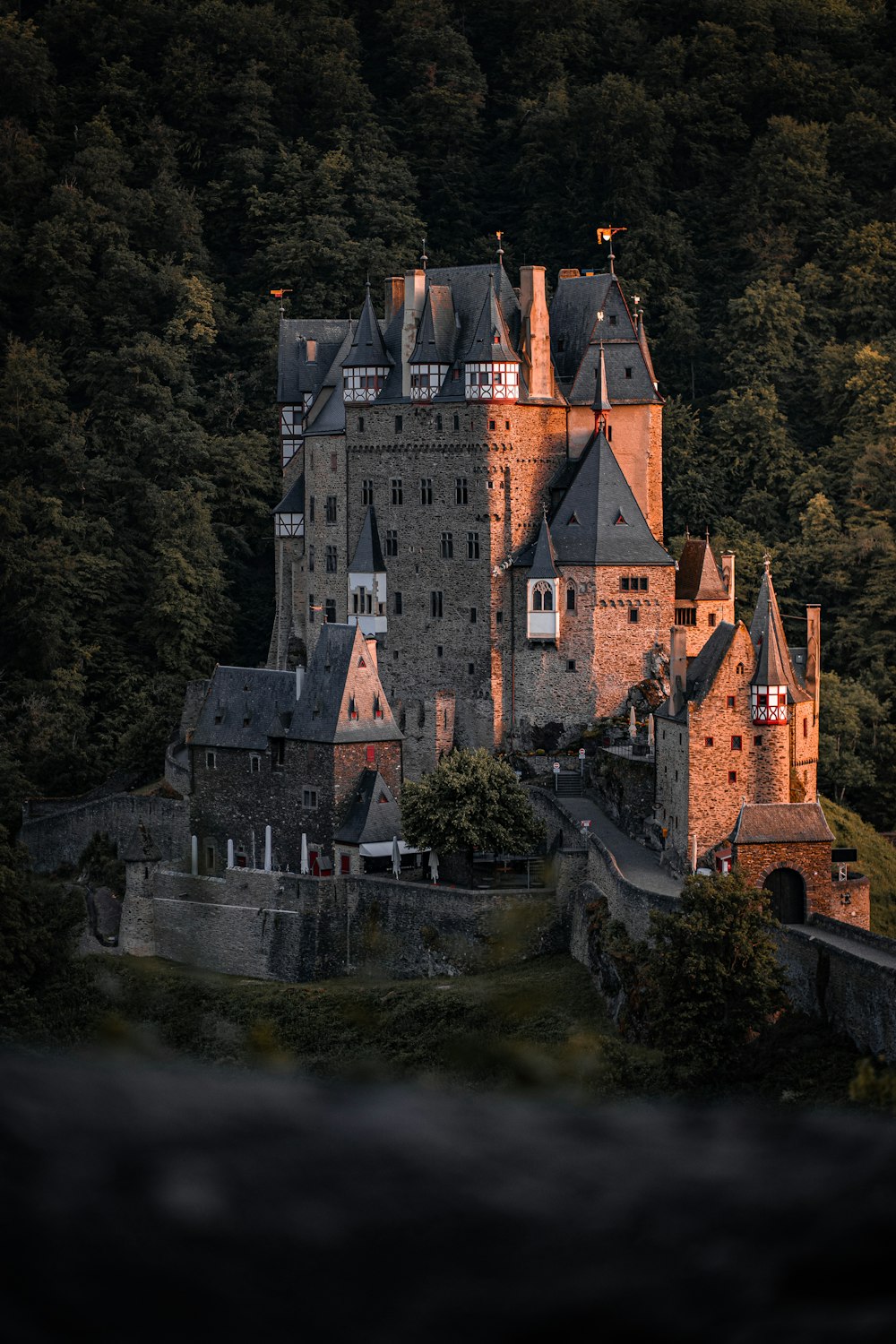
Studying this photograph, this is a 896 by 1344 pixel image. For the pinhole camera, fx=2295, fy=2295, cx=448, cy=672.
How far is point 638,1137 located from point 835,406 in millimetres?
70265

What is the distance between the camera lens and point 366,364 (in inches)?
2254

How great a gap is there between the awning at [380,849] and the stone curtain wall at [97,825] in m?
5.88

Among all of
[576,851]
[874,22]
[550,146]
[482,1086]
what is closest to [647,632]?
[576,851]

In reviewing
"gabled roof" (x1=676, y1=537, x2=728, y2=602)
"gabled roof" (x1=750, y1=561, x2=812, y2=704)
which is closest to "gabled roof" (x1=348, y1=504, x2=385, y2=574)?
"gabled roof" (x1=676, y1=537, x2=728, y2=602)

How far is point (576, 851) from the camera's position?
45.5 metres

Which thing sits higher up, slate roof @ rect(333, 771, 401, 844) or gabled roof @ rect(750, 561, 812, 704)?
gabled roof @ rect(750, 561, 812, 704)

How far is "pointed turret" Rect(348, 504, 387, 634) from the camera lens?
56.9m

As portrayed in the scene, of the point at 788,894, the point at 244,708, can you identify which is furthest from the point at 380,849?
the point at 788,894

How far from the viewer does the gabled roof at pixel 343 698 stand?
4897 centimetres

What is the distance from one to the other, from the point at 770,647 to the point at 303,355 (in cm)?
2380

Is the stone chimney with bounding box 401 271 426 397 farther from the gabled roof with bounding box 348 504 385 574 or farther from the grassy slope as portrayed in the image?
the grassy slope

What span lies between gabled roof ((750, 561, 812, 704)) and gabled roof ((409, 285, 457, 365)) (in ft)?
44.5

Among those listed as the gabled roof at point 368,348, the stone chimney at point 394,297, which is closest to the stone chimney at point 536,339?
the gabled roof at point 368,348

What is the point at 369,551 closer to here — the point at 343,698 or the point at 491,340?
the point at 491,340
